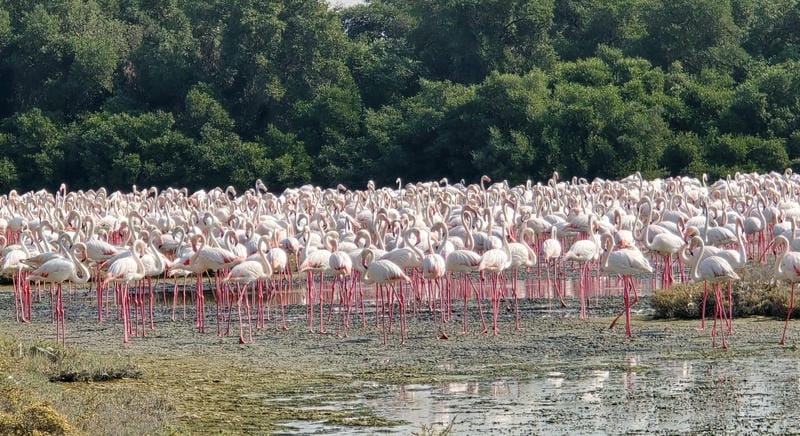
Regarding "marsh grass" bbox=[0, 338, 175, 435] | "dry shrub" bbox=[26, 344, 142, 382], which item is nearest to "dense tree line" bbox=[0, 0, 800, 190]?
"dry shrub" bbox=[26, 344, 142, 382]

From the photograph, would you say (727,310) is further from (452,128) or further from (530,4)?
(530,4)

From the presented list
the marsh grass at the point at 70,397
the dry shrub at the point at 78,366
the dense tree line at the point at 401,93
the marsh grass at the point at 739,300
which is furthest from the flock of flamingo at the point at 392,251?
the dense tree line at the point at 401,93

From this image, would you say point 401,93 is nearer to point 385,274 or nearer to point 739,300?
point 739,300

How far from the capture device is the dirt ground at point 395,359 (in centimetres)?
1095

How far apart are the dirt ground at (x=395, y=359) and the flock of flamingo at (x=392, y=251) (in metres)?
0.27

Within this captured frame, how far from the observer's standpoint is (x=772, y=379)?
12.2m

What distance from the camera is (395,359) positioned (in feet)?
46.3

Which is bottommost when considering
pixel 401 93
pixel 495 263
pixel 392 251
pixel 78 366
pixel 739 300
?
pixel 78 366

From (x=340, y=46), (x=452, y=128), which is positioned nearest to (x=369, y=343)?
(x=452, y=128)

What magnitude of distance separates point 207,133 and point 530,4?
38.6ft

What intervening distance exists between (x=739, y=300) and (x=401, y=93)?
35.1 meters

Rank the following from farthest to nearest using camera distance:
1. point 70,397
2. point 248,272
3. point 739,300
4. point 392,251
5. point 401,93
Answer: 1. point 401,93
2. point 739,300
3. point 392,251
4. point 248,272
5. point 70,397

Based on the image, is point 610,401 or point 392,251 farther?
point 392,251

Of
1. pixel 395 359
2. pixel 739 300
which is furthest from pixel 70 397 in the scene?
pixel 739 300
